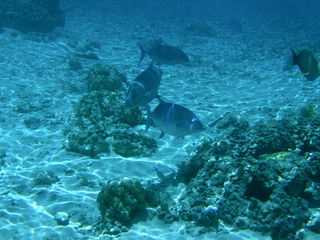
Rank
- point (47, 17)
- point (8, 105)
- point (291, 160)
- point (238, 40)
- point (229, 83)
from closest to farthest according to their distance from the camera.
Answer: point (291, 160) → point (8, 105) → point (229, 83) → point (47, 17) → point (238, 40)

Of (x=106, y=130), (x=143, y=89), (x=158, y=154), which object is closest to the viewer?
(x=143, y=89)

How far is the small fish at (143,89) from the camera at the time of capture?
5.30m

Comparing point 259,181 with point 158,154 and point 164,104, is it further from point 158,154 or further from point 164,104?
point 158,154

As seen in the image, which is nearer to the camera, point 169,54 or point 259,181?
point 259,181

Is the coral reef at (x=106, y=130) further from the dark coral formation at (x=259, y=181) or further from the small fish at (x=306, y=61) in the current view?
the small fish at (x=306, y=61)

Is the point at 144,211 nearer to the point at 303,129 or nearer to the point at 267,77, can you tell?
the point at 303,129

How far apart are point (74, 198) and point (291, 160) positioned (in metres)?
4.08

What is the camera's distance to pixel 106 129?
22.9 ft

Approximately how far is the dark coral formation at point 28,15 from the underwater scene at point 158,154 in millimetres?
6695

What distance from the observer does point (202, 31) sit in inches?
1015

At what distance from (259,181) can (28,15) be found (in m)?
19.9

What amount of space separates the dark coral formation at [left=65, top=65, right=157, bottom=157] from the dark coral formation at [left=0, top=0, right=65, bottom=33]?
1418 cm

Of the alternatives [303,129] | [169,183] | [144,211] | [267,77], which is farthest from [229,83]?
[144,211]

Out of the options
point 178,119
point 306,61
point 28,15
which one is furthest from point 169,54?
point 28,15
